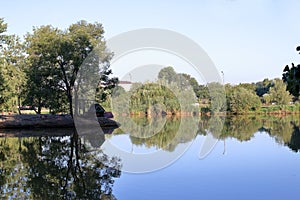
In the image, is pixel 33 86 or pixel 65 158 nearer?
pixel 65 158

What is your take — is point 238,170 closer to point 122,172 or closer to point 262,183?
point 262,183

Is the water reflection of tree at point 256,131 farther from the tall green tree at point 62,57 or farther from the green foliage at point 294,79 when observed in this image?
the green foliage at point 294,79

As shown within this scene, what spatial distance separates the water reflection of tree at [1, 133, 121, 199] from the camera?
4.93 metres

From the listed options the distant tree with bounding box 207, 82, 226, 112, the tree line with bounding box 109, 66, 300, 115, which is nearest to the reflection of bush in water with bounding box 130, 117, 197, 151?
the tree line with bounding box 109, 66, 300, 115

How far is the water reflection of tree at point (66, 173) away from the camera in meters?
4.93

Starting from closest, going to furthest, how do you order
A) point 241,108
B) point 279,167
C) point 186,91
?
point 279,167
point 186,91
point 241,108

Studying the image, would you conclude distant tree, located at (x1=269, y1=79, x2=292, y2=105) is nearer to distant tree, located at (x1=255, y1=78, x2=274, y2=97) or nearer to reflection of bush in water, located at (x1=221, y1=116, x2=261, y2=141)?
distant tree, located at (x1=255, y1=78, x2=274, y2=97)

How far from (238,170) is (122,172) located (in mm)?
2226

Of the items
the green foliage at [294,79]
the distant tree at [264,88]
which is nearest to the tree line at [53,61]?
the green foliage at [294,79]

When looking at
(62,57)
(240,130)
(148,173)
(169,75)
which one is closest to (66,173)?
(148,173)

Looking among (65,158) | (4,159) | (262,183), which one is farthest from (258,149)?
(4,159)

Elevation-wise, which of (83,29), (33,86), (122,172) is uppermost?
(83,29)

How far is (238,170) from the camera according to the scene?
685 centimetres

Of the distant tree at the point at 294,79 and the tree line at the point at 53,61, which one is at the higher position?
the tree line at the point at 53,61
